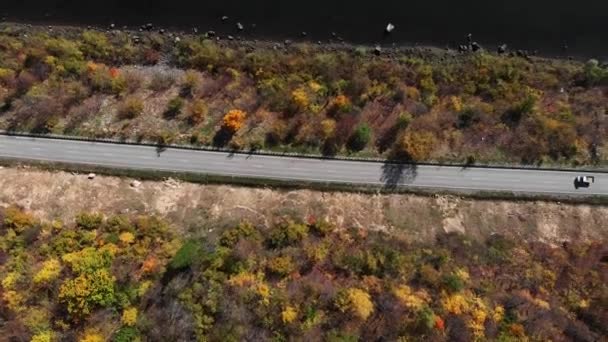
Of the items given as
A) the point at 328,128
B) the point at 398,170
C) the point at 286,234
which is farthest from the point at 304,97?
the point at 286,234

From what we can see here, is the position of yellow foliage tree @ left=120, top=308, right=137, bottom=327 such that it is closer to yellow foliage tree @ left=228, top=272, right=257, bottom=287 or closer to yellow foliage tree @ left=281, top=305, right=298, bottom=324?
yellow foliage tree @ left=228, top=272, right=257, bottom=287

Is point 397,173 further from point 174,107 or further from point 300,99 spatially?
point 174,107

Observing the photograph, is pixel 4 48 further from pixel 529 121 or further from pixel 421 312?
pixel 529 121

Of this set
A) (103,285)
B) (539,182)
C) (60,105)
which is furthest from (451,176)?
(60,105)

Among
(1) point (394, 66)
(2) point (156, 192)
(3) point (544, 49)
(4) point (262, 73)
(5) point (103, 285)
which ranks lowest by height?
(5) point (103, 285)

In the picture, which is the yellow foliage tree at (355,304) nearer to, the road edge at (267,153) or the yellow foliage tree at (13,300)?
the road edge at (267,153)

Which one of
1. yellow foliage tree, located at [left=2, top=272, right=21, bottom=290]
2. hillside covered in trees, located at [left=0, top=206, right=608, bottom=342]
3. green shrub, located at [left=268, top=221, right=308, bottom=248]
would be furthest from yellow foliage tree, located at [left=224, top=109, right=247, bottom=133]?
yellow foliage tree, located at [left=2, top=272, right=21, bottom=290]
